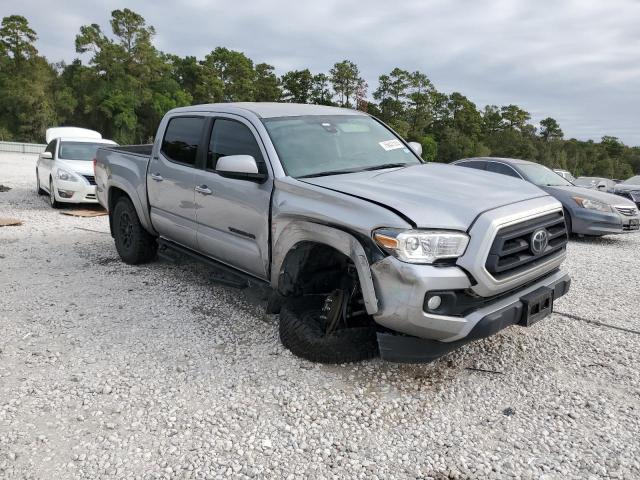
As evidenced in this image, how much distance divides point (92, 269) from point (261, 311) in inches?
101

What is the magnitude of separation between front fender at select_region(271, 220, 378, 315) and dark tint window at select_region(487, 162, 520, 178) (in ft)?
23.4

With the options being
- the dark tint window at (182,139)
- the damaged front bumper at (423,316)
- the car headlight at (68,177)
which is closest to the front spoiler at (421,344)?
the damaged front bumper at (423,316)

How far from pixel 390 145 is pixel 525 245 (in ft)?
5.79

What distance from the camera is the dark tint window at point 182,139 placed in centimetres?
486

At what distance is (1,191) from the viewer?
12.9 meters

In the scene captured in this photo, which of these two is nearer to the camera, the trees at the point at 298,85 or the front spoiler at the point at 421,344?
the front spoiler at the point at 421,344

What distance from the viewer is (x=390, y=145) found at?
15.1 feet

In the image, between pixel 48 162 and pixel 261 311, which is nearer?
pixel 261 311

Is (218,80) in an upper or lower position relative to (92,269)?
upper

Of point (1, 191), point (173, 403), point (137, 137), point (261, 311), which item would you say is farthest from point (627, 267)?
point (137, 137)

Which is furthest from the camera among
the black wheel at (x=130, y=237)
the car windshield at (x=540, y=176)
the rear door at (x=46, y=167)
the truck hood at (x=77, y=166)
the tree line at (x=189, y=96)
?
the tree line at (x=189, y=96)

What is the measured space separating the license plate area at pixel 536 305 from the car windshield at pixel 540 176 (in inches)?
259

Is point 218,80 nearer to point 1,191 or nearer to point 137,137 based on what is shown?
point 137,137

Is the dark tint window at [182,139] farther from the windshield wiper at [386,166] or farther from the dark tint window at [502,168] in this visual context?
the dark tint window at [502,168]
